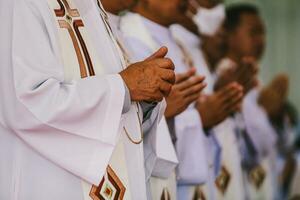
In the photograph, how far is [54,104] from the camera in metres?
2.66

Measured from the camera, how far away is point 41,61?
8.84ft

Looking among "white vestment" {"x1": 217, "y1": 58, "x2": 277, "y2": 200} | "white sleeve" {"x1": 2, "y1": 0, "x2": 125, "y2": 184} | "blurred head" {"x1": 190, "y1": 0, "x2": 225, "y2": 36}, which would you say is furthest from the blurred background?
"white sleeve" {"x1": 2, "y1": 0, "x2": 125, "y2": 184}

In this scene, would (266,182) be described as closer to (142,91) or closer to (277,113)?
(277,113)

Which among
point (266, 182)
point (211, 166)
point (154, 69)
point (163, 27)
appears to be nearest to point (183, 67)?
point (163, 27)

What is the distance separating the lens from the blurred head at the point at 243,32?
21.3 feet

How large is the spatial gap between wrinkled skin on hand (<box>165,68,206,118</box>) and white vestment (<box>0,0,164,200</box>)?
0.86 m

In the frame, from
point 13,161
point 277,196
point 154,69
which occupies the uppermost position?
point 154,69

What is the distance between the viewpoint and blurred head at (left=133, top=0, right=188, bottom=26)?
13.9 ft

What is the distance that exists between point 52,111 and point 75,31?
1.25ft

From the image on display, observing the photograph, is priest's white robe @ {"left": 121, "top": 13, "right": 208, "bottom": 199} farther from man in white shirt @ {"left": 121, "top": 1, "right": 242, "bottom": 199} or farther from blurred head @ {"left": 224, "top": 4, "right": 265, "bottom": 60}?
blurred head @ {"left": 224, "top": 4, "right": 265, "bottom": 60}

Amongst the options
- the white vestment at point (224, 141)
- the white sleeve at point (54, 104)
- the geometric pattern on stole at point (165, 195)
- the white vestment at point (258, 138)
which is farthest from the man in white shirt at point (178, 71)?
the white vestment at point (258, 138)

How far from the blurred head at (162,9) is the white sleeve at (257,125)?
177cm

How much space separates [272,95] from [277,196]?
1024 mm

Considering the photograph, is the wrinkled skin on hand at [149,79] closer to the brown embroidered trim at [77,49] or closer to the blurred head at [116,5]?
the brown embroidered trim at [77,49]
